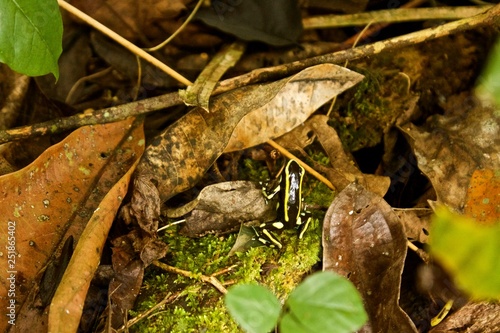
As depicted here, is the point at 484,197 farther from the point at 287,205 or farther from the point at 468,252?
the point at 468,252

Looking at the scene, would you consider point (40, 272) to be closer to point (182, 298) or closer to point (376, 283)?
point (182, 298)

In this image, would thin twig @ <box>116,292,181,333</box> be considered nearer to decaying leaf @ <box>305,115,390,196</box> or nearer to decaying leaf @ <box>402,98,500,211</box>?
decaying leaf @ <box>305,115,390,196</box>

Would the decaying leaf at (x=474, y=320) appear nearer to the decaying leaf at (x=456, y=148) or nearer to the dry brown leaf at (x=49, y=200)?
the decaying leaf at (x=456, y=148)

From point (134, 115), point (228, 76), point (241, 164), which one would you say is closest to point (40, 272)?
point (134, 115)

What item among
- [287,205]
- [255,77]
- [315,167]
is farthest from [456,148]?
[255,77]

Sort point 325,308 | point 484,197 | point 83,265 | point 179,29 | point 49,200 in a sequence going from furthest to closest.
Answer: point 179,29
point 484,197
point 49,200
point 83,265
point 325,308
